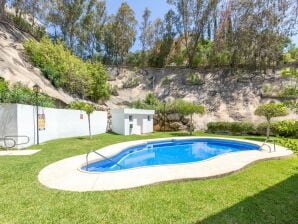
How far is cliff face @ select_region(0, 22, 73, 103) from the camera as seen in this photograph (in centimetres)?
1534

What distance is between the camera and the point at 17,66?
16531mm

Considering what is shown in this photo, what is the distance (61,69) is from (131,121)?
8.07m

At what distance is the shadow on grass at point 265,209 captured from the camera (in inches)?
141

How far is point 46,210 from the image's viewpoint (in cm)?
379

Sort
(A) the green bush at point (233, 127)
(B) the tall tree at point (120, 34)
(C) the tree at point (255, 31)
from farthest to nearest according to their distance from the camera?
(B) the tall tree at point (120, 34)
(C) the tree at point (255, 31)
(A) the green bush at point (233, 127)

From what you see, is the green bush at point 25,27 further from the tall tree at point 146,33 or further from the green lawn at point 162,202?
the green lawn at point 162,202

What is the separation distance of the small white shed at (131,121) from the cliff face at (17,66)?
13.6ft

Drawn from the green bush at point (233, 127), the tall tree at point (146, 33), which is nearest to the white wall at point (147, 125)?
the green bush at point (233, 127)

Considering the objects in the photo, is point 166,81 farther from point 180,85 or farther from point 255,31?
point 255,31

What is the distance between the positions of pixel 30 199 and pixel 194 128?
718 inches

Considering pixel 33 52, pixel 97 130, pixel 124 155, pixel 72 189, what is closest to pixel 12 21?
pixel 33 52

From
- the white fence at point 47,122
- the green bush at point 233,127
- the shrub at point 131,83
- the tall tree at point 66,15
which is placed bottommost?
the green bush at point 233,127

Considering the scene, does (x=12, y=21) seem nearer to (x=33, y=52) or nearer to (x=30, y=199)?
(x=33, y=52)

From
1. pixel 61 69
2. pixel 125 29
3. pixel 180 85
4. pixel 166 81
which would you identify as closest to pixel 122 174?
pixel 61 69
